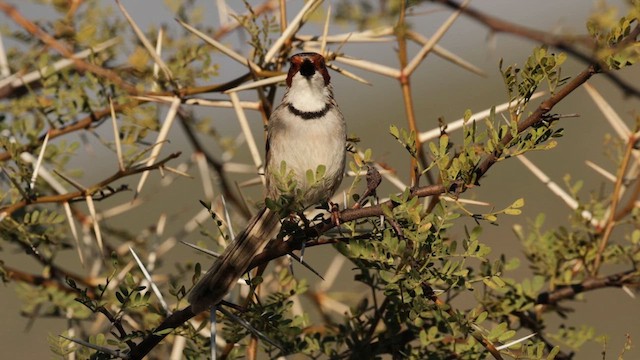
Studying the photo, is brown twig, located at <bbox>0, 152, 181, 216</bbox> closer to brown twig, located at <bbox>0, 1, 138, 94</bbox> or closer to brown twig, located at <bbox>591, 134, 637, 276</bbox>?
brown twig, located at <bbox>0, 1, 138, 94</bbox>

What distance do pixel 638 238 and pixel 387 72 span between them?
112 cm

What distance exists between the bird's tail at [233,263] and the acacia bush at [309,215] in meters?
0.05

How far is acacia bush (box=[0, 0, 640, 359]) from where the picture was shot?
219 centimetres

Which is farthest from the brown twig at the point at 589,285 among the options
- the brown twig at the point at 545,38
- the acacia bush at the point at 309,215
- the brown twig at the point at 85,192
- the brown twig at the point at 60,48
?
the brown twig at the point at 60,48

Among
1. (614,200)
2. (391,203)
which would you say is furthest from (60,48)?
(614,200)

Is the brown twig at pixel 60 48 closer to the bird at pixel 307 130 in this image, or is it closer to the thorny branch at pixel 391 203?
the bird at pixel 307 130

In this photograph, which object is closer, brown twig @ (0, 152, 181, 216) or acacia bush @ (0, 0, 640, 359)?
acacia bush @ (0, 0, 640, 359)

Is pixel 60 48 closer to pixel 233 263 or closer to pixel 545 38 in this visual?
pixel 233 263

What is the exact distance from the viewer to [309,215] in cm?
330

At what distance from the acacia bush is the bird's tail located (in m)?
0.05

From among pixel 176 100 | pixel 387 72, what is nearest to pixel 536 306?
pixel 387 72

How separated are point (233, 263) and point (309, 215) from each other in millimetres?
767

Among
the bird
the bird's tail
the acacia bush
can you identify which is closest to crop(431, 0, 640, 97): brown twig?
the acacia bush

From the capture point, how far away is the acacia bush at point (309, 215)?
7.17 ft
